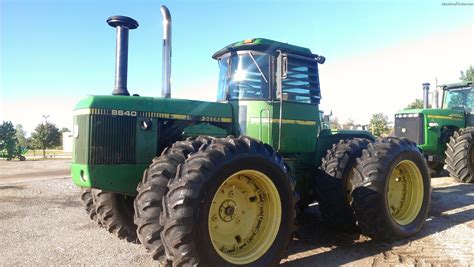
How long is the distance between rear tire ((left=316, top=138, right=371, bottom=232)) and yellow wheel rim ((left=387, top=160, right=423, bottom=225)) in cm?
72

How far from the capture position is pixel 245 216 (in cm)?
439

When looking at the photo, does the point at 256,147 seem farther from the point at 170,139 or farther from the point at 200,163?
the point at 170,139

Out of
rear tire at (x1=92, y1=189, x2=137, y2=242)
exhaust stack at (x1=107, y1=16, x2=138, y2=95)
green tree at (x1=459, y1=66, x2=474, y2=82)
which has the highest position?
green tree at (x1=459, y1=66, x2=474, y2=82)

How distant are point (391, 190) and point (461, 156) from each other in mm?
6049

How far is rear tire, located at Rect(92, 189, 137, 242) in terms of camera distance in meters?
5.02

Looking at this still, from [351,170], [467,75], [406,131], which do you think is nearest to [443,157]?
[406,131]

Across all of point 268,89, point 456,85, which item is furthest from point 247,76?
point 456,85

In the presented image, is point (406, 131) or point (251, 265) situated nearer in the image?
point (251, 265)

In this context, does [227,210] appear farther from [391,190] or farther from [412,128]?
[412,128]

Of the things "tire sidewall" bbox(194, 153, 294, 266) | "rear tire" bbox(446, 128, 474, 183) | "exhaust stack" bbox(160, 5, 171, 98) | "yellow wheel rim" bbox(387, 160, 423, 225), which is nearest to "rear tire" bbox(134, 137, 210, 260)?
"tire sidewall" bbox(194, 153, 294, 266)

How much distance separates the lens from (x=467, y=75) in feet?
155

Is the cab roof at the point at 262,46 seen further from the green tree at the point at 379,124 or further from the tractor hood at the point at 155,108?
the green tree at the point at 379,124

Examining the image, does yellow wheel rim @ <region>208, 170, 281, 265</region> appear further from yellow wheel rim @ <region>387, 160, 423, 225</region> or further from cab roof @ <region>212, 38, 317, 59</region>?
yellow wheel rim @ <region>387, 160, 423, 225</region>

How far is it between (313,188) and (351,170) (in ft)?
2.06
